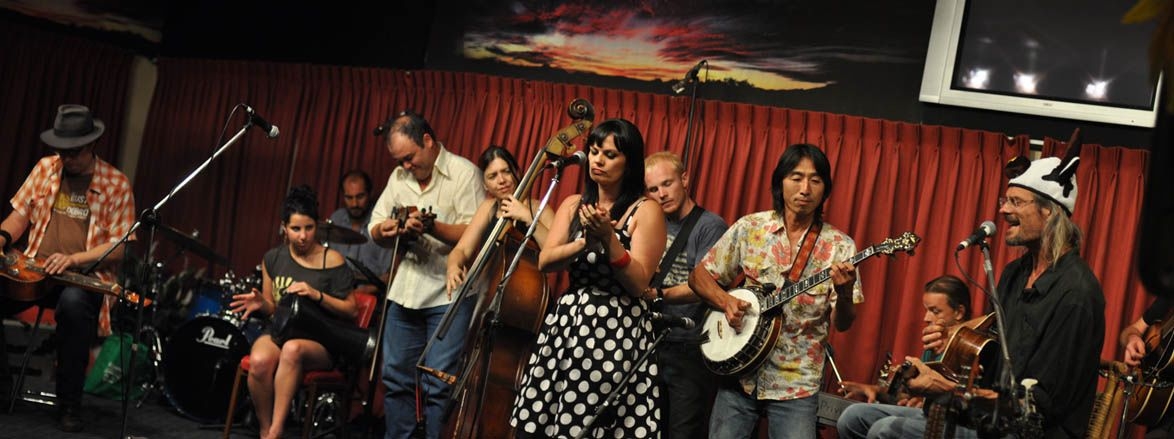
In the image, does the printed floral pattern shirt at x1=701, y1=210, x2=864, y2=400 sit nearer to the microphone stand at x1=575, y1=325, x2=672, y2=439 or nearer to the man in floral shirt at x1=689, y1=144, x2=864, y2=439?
the man in floral shirt at x1=689, y1=144, x2=864, y2=439

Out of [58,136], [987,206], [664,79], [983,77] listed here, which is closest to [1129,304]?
[987,206]

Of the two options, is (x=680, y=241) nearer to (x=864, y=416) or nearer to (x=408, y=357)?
(x=864, y=416)

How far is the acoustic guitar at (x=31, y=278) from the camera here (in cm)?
550

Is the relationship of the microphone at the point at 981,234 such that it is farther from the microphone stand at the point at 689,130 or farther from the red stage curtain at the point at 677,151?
the microphone stand at the point at 689,130

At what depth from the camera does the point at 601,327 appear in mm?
3713

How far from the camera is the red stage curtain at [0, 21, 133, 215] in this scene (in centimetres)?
804

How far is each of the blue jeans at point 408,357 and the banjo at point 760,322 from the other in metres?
Answer: 1.45

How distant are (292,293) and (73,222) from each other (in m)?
1.27

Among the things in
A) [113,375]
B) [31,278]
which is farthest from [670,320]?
[113,375]

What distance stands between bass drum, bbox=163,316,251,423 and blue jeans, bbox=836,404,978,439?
136 inches

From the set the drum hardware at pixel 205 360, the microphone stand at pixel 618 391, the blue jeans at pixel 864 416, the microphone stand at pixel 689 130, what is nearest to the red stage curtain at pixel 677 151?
the microphone stand at pixel 689 130

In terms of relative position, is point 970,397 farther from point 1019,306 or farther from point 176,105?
point 176,105

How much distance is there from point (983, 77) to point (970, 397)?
136 inches

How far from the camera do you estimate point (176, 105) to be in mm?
8914
